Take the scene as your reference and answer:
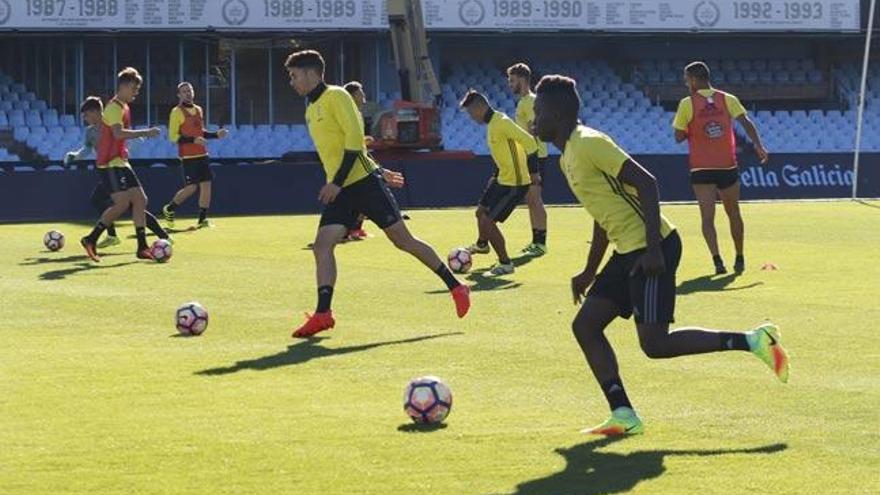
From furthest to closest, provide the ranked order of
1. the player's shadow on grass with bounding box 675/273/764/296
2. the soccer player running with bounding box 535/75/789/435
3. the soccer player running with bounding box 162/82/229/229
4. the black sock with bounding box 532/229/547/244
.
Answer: the soccer player running with bounding box 162/82/229/229 → the black sock with bounding box 532/229/547/244 → the player's shadow on grass with bounding box 675/273/764/296 → the soccer player running with bounding box 535/75/789/435

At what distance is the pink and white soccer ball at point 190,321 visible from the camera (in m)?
13.1

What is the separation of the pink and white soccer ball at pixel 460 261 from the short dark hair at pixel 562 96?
9808 mm

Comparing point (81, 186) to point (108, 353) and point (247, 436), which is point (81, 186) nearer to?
point (108, 353)

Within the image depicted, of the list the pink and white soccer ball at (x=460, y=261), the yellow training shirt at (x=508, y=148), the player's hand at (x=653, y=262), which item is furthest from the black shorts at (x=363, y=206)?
the yellow training shirt at (x=508, y=148)

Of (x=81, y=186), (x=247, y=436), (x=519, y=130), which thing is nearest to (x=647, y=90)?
(x=81, y=186)

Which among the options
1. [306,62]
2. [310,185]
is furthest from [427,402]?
[310,185]

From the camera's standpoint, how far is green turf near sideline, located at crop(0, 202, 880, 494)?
304 inches

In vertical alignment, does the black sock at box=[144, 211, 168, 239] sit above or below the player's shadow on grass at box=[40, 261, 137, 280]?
above

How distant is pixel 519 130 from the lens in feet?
64.1

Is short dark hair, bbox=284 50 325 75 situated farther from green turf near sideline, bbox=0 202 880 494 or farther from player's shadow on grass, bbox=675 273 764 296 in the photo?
player's shadow on grass, bbox=675 273 764 296

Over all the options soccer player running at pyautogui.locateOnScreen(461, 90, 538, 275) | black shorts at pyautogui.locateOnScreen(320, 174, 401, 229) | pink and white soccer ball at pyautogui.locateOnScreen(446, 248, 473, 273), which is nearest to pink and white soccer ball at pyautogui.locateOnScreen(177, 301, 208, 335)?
black shorts at pyautogui.locateOnScreen(320, 174, 401, 229)

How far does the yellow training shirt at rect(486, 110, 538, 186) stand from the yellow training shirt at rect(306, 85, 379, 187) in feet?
19.5

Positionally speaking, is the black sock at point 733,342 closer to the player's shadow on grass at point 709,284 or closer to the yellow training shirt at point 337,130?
the yellow training shirt at point 337,130

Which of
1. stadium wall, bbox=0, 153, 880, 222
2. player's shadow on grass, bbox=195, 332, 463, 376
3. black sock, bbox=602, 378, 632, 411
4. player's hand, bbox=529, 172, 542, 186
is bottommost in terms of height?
stadium wall, bbox=0, 153, 880, 222
